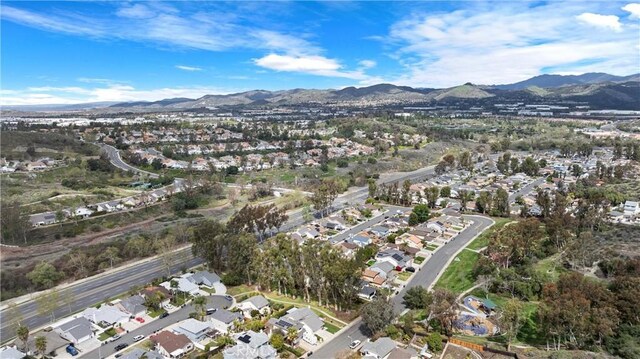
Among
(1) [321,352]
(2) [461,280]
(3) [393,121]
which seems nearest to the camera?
(1) [321,352]

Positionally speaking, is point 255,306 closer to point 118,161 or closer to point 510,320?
point 510,320

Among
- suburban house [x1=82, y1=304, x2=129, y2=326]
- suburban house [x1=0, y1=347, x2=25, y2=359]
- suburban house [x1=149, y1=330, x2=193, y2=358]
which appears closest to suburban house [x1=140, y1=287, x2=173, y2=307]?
suburban house [x1=82, y1=304, x2=129, y2=326]

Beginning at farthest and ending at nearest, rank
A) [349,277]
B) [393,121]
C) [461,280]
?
[393,121] → [461,280] → [349,277]

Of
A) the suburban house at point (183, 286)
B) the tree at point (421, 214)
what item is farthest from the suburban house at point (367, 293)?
the tree at point (421, 214)

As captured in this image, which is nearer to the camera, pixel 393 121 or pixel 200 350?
pixel 200 350

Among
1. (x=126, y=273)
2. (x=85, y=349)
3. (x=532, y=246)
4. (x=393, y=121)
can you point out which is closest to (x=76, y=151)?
(x=126, y=273)

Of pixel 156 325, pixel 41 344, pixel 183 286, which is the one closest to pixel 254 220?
pixel 183 286

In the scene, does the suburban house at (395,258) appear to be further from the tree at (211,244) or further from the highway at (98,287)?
the highway at (98,287)

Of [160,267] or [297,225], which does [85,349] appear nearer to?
[160,267]
